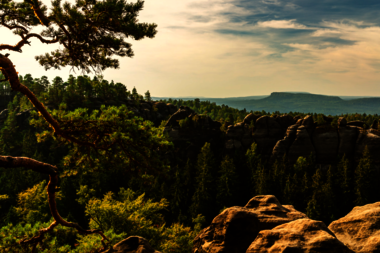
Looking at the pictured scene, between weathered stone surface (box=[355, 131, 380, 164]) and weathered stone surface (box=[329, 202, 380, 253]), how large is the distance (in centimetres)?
5615

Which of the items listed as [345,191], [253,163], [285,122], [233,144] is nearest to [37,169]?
[253,163]

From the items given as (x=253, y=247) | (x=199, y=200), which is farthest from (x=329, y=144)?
(x=253, y=247)

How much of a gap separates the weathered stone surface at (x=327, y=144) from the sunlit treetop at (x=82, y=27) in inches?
2353

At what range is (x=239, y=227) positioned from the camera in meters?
8.76

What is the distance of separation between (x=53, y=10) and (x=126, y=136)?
16.4 feet

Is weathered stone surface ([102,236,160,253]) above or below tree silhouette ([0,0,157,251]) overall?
below

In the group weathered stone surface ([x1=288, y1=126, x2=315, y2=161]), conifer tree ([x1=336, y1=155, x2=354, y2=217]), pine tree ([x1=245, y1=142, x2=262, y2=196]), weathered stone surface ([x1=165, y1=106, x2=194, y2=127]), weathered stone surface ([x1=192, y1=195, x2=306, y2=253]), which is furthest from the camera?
weathered stone surface ([x1=165, y1=106, x2=194, y2=127])

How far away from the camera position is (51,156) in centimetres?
5556

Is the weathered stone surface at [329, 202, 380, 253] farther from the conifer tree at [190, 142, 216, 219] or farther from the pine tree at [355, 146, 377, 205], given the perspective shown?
the pine tree at [355, 146, 377, 205]

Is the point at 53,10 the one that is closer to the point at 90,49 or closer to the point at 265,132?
the point at 90,49

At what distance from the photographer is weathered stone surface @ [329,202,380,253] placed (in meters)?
6.86

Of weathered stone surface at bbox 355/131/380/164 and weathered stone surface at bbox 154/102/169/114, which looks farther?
weathered stone surface at bbox 154/102/169/114

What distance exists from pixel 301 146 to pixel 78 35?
5886cm

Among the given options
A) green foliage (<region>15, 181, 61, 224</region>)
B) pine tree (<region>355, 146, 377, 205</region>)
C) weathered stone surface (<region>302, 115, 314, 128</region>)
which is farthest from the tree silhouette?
weathered stone surface (<region>302, 115, 314, 128</region>)
